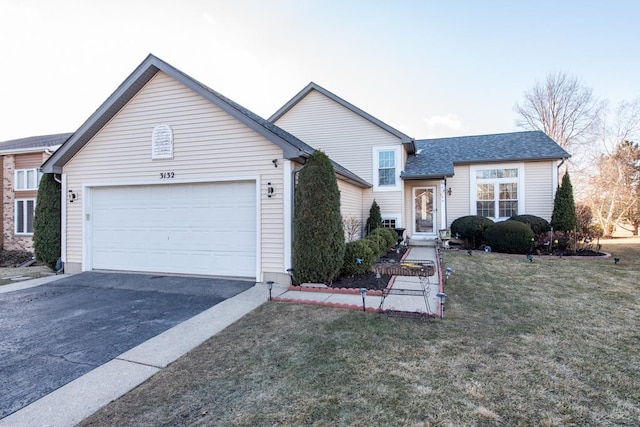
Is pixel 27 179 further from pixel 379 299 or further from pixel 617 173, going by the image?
pixel 617 173

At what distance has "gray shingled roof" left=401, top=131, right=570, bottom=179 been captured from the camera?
13.7 meters

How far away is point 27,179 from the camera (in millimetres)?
17000

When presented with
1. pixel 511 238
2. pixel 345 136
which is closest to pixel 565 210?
pixel 511 238

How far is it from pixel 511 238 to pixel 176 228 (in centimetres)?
1146

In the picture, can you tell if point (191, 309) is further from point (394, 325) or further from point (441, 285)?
point (441, 285)

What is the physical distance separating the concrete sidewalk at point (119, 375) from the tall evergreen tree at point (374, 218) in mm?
8461

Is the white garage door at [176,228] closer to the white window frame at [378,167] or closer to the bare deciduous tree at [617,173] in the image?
the white window frame at [378,167]

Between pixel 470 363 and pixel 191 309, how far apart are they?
15.6 ft

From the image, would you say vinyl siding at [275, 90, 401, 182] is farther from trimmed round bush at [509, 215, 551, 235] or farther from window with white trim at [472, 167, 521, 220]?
trimmed round bush at [509, 215, 551, 235]

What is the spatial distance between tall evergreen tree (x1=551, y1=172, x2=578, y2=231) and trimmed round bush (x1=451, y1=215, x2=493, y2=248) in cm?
256

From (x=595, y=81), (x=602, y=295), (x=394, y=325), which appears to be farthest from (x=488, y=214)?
(x=595, y=81)

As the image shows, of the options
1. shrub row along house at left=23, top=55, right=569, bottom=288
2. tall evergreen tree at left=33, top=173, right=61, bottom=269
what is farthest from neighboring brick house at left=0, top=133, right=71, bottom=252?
shrub row along house at left=23, top=55, right=569, bottom=288

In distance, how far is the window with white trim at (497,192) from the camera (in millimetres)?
14352

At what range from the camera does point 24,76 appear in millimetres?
12992
